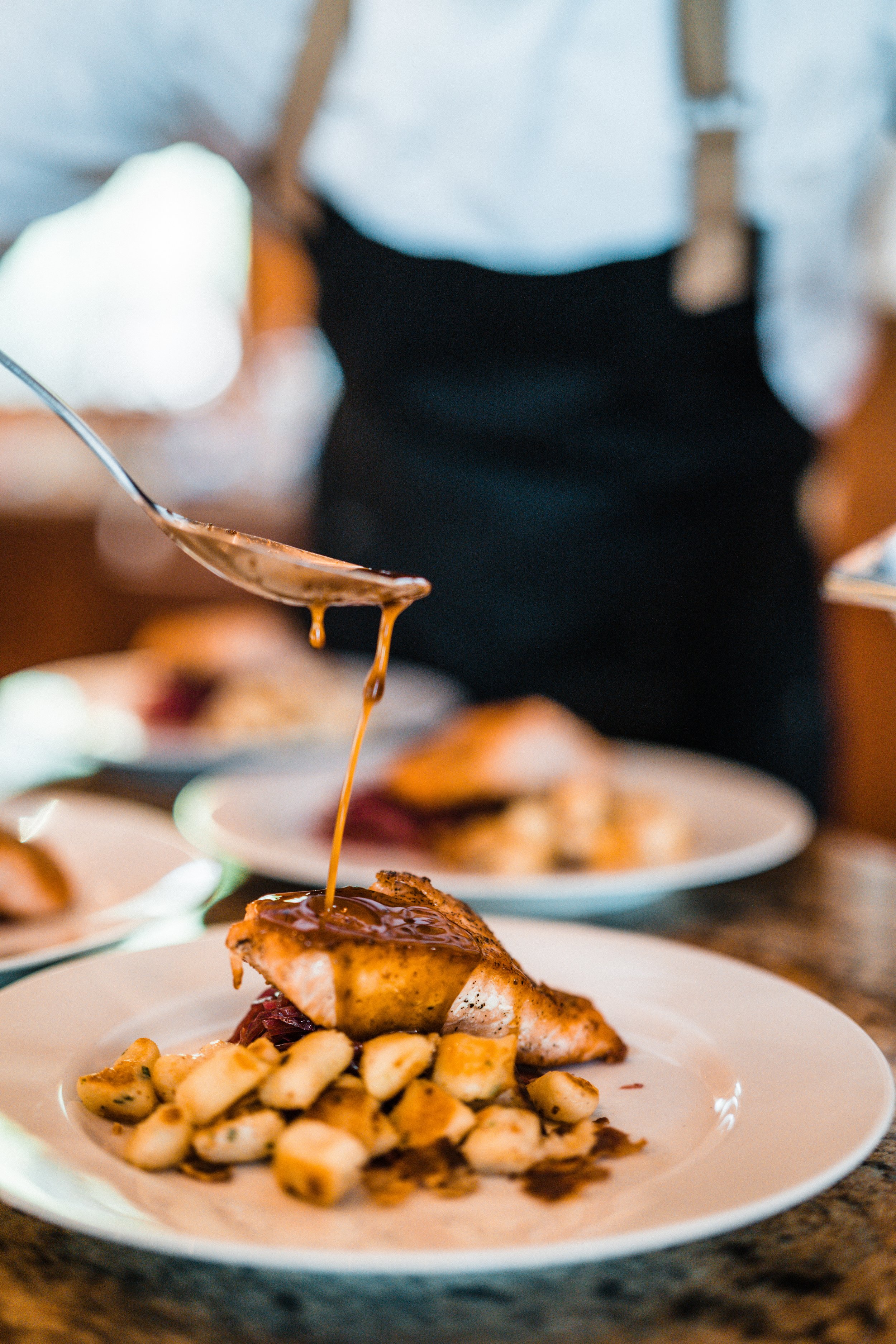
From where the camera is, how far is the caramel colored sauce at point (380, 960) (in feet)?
3.14

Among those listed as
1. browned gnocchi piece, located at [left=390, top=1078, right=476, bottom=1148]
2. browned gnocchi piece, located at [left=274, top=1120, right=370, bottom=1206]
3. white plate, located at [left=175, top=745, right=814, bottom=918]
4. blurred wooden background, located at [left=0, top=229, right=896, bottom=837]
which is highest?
browned gnocchi piece, located at [left=274, top=1120, right=370, bottom=1206]

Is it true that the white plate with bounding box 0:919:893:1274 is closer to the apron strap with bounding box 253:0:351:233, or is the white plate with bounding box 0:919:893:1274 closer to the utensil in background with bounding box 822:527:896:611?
the utensil in background with bounding box 822:527:896:611

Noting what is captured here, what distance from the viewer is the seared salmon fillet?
3.13ft

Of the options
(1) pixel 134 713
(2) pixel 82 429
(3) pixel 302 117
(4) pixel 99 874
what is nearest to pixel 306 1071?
(2) pixel 82 429

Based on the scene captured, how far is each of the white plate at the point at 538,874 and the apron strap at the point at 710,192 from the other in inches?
37.5

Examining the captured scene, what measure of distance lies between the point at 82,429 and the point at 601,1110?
0.76 meters

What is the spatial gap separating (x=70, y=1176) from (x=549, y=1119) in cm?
36

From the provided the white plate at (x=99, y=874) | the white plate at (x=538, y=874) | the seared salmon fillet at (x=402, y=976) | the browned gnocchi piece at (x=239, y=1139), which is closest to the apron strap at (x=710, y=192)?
the white plate at (x=538, y=874)

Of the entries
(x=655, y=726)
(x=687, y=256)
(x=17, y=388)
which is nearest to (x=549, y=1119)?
(x=687, y=256)

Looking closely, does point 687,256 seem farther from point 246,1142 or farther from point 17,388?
point 17,388

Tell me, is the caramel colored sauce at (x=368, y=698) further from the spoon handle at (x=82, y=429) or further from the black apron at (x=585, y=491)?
the black apron at (x=585, y=491)

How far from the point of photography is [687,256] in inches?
95.7

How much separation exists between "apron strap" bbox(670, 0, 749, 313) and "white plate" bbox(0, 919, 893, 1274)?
1.60 m

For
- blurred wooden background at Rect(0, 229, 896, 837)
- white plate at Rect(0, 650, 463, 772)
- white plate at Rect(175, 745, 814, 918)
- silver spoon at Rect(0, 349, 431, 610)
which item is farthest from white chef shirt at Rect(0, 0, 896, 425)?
silver spoon at Rect(0, 349, 431, 610)
